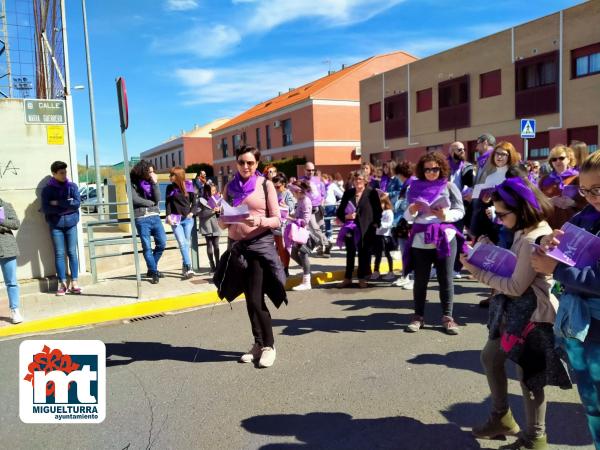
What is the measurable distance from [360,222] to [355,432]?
4322 mm

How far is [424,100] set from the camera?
30625 millimetres

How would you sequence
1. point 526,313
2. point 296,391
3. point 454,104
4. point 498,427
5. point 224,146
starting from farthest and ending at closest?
point 224,146 → point 454,104 → point 296,391 → point 498,427 → point 526,313

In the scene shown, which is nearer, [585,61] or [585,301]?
[585,301]

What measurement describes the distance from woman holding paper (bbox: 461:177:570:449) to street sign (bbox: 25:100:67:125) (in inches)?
278

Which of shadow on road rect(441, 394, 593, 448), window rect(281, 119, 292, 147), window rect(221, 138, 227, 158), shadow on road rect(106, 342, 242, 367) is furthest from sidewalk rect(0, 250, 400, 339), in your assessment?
window rect(221, 138, 227, 158)

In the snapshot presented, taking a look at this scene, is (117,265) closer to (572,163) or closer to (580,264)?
(572,163)

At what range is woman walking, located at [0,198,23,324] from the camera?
5.83m

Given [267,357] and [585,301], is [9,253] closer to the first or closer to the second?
[267,357]

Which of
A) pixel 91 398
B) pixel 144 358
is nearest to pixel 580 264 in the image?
pixel 91 398

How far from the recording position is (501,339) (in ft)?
9.33

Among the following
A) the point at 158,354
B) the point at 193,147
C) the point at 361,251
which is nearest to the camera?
the point at 158,354

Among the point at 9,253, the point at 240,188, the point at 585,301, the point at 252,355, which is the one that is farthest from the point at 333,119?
the point at 585,301

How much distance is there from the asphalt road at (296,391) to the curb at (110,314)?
387 millimetres

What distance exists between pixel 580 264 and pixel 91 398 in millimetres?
3178
